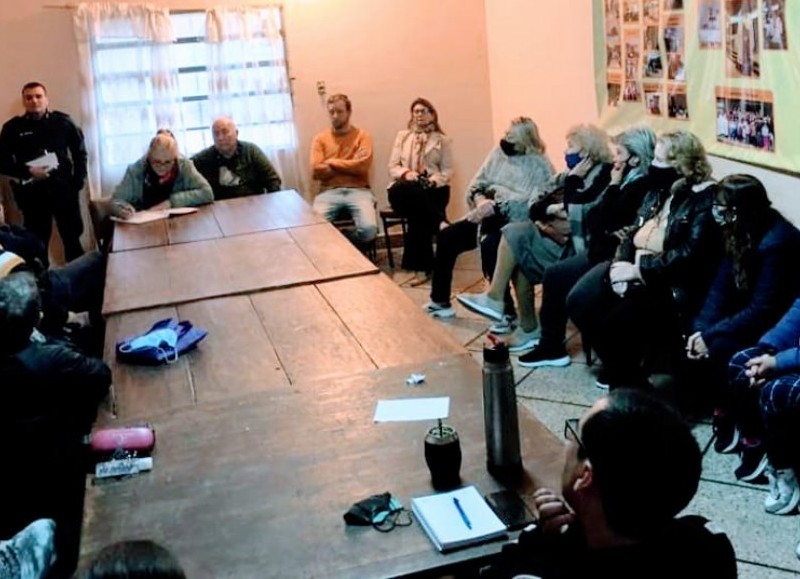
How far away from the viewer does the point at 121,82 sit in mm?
6320

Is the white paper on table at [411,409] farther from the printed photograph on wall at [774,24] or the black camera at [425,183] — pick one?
the black camera at [425,183]

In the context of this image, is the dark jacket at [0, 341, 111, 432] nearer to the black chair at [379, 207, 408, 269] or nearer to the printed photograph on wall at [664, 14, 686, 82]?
the printed photograph on wall at [664, 14, 686, 82]

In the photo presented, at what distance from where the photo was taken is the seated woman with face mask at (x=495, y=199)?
196 inches

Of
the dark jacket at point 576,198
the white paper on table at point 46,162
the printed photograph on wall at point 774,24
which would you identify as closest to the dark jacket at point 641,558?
the printed photograph on wall at point 774,24

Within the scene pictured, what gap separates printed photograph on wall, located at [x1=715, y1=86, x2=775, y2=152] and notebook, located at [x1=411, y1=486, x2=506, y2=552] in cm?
240

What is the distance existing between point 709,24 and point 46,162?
160 inches

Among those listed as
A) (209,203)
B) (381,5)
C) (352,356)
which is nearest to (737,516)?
(352,356)

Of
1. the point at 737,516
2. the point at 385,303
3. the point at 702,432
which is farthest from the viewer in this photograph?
the point at 702,432

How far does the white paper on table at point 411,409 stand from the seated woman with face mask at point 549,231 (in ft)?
7.20

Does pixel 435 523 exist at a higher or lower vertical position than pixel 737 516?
higher

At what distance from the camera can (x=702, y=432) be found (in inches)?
136

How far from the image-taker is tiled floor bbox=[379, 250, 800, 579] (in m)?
2.64

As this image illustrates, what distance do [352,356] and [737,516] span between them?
1245 millimetres

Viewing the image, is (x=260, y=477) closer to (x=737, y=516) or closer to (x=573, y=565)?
(x=573, y=565)
